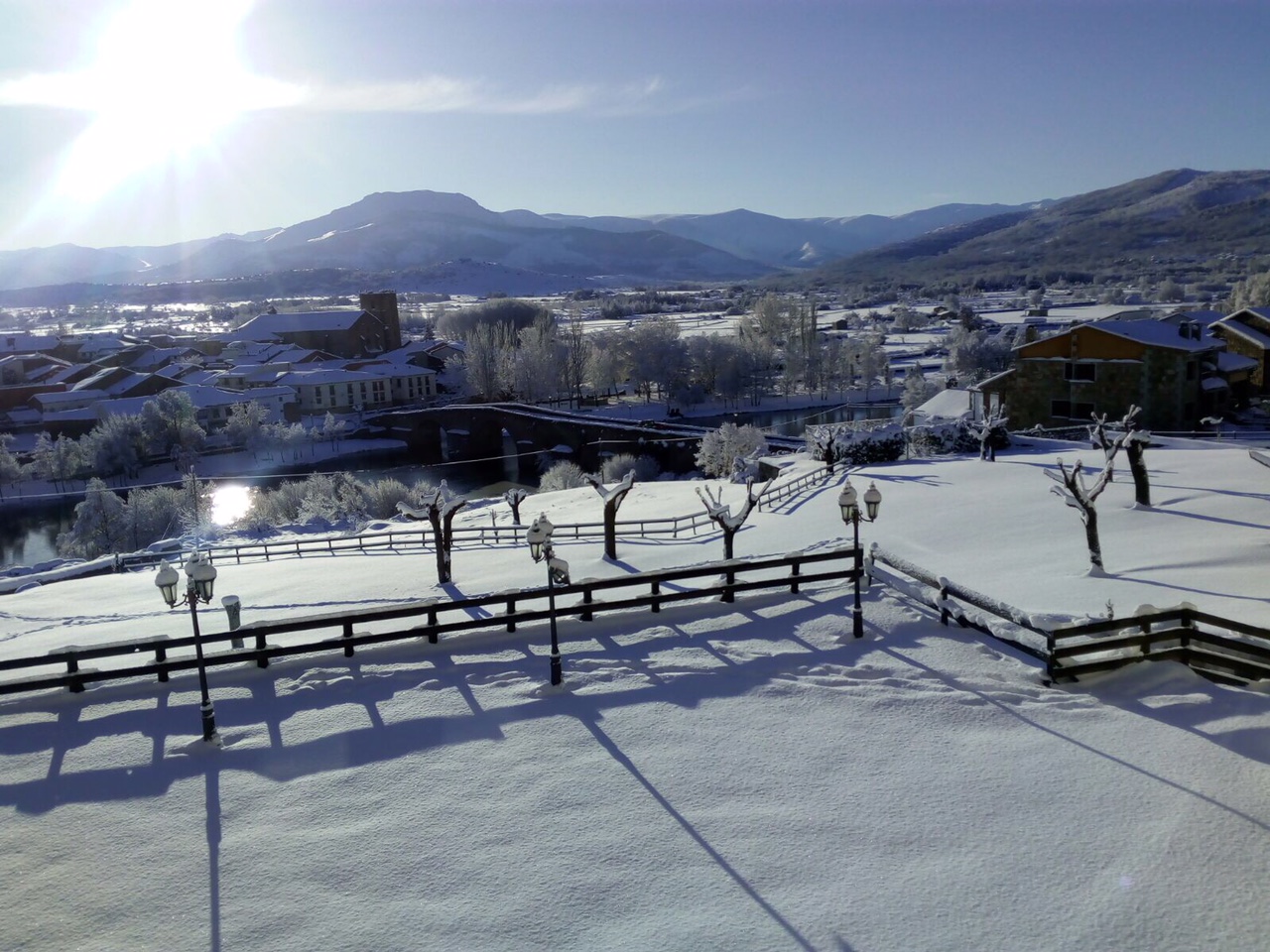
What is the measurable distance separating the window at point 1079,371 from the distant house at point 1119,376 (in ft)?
0.13

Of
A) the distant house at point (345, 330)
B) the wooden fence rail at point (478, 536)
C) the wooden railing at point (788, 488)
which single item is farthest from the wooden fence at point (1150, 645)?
A: the distant house at point (345, 330)

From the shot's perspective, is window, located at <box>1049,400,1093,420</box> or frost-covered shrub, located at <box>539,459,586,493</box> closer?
window, located at <box>1049,400,1093,420</box>

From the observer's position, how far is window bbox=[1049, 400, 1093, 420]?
3731cm

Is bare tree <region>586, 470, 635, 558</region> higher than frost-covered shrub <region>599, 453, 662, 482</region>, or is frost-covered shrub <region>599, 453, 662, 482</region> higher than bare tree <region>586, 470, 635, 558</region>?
bare tree <region>586, 470, 635, 558</region>

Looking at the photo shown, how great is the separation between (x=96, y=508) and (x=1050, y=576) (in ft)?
134

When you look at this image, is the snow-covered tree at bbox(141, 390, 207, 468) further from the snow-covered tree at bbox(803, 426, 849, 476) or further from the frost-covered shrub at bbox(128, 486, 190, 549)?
the snow-covered tree at bbox(803, 426, 849, 476)

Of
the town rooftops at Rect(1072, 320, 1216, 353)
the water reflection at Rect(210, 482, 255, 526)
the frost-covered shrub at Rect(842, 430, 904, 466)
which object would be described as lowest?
the water reflection at Rect(210, 482, 255, 526)

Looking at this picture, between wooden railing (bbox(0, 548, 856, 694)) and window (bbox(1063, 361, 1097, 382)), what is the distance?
92.9 ft

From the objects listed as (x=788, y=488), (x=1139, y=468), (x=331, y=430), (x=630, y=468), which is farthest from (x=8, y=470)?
(x=1139, y=468)

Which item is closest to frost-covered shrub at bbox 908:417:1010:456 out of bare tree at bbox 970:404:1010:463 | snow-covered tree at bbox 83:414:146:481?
bare tree at bbox 970:404:1010:463

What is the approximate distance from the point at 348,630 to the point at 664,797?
498 cm

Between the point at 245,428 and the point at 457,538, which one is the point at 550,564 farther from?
the point at 245,428

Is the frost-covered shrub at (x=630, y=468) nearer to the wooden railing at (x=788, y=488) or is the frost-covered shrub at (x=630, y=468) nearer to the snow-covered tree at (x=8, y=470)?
the wooden railing at (x=788, y=488)

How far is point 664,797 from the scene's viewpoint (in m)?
7.71
